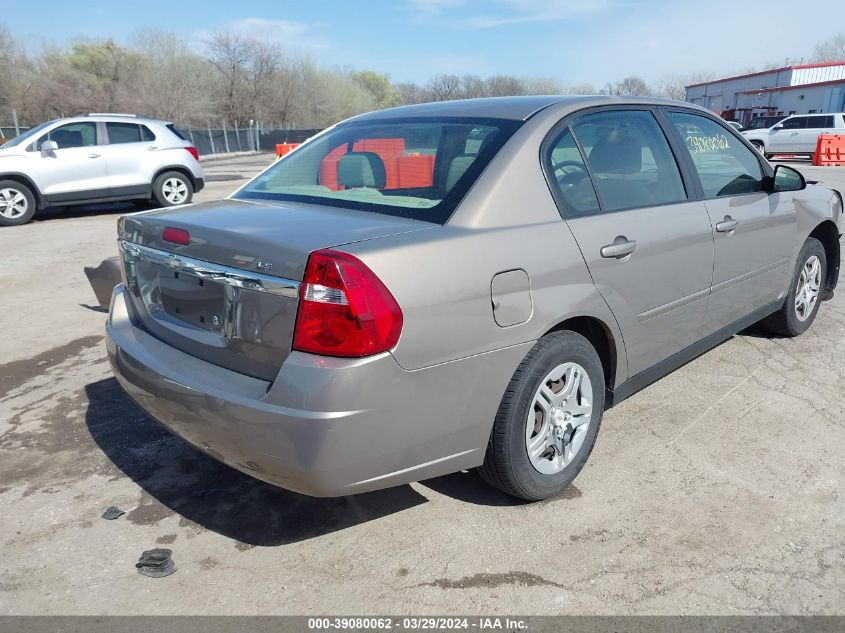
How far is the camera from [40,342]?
206 inches

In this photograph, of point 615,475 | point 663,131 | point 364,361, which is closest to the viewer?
point 364,361

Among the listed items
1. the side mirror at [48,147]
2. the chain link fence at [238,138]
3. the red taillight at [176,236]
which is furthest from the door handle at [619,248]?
the chain link fence at [238,138]

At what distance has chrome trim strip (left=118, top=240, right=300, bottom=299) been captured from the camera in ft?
7.42

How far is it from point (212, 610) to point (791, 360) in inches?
158

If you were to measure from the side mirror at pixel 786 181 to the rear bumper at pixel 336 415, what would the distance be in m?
2.64

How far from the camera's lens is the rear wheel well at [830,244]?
5008 mm

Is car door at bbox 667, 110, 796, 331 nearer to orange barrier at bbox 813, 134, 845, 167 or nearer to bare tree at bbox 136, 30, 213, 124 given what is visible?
orange barrier at bbox 813, 134, 845, 167

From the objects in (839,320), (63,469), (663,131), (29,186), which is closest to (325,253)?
(63,469)

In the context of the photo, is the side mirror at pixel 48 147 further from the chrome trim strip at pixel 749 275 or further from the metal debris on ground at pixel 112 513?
the chrome trim strip at pixel 749 275

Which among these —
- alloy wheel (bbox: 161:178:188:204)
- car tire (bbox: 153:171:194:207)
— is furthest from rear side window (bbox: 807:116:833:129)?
alloy wheel (bbox: 161:178:188:204)

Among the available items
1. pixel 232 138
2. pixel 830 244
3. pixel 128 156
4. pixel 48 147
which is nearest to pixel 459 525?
pixel 830 244

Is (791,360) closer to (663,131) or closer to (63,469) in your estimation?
(663,131)

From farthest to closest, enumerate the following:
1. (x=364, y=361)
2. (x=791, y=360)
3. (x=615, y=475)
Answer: (x=791, y=360) < (x=615, y=475) < (x=364, y=361)

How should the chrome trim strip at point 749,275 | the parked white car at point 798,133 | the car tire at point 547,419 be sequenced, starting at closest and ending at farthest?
the car tire at point 547,419 < the chrome trim strip at point 749,275 < the parked white car at point 798,133
